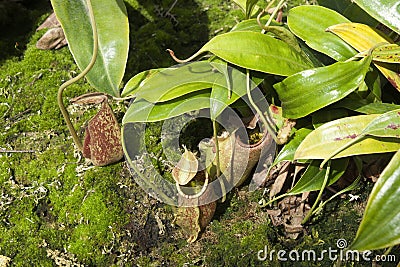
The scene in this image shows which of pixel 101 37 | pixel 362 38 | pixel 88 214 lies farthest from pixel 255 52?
pixel 88 214

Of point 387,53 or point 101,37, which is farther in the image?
point 101,37

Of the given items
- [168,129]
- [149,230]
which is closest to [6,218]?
[149,230]

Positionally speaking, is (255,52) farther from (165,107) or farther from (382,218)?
(382,218)

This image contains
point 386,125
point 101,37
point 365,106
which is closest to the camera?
point 386,125

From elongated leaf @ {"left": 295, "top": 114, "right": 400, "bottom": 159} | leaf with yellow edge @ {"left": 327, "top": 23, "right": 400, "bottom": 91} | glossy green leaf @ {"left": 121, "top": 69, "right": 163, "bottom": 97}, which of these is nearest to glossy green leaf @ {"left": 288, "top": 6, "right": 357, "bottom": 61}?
leaf with yellow edge @ {"left": 327, "top": 23, "right": 400, "bottom": 91}

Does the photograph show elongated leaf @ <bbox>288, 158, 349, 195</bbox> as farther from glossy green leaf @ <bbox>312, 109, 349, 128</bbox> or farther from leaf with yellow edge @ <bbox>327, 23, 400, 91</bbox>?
leaf with yellow edge @ <bbox>327, 23, 400, 91</bbox>

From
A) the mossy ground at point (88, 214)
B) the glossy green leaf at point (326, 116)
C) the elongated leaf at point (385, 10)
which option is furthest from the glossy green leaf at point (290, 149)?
the elongated leaf at point (385, 10)
